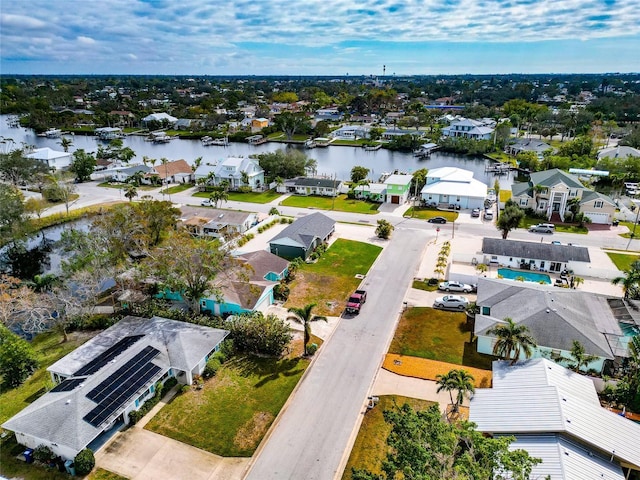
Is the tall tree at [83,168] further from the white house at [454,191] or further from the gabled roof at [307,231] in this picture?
the white house at [454,191]

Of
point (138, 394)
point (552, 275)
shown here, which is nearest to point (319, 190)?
point (552, 275)

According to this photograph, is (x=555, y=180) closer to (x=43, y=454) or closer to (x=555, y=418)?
(x=555, y=418)

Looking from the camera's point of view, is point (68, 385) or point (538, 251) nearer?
point (68, 385)

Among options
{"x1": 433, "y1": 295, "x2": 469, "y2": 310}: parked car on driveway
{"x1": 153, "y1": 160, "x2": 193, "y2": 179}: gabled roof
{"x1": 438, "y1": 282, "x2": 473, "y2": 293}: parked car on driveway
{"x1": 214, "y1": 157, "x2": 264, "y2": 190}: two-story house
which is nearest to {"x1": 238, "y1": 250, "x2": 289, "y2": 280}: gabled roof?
{"x1": 433, "y1": 295, "x2": 469, "y2": 310}: parked car on driveway

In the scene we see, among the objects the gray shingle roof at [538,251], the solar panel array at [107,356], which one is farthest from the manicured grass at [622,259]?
the solar panel array at [107,356]

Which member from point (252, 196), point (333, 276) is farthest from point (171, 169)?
point (333, 276)

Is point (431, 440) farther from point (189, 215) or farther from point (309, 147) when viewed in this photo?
point (309, 147)

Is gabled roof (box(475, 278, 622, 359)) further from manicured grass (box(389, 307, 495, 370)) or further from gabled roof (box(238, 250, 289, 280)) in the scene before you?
gabled roof (box(238, 250, 289, 280))
